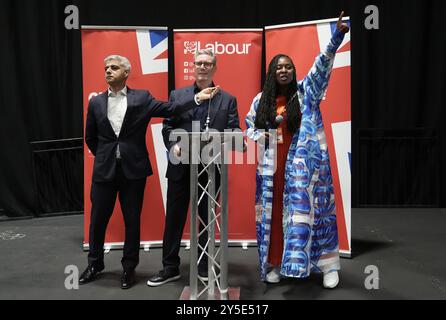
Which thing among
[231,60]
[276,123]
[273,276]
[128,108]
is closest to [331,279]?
[273,276]

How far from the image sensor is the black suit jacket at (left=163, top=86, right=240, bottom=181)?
9.73 ft

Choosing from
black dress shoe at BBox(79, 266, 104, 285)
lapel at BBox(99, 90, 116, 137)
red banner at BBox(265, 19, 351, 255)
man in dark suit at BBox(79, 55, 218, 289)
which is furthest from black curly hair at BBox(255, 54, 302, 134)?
black dress shoe at BBox(79, 266, 104, 285)

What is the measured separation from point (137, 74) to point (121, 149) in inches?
41.1

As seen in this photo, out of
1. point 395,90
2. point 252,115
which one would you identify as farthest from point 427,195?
point 252,115

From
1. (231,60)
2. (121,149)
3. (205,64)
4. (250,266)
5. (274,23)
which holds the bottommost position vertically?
(250,266)

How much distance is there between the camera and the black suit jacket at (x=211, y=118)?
297 cm

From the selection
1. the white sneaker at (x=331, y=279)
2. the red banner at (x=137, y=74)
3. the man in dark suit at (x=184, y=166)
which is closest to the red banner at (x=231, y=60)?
the red banner at (x=137, y=74)

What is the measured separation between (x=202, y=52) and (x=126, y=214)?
1121 mm

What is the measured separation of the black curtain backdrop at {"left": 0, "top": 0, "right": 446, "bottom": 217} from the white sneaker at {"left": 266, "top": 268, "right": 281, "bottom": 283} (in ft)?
8.93

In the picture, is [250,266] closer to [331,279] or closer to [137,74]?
[331,279]

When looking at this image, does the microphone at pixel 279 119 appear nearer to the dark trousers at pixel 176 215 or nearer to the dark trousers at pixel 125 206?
the dark trousers at pixel 176 215

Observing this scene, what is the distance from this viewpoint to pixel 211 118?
296 cm

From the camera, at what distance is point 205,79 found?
9.52 ft

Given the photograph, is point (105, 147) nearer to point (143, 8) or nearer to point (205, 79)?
point (205, 79)
